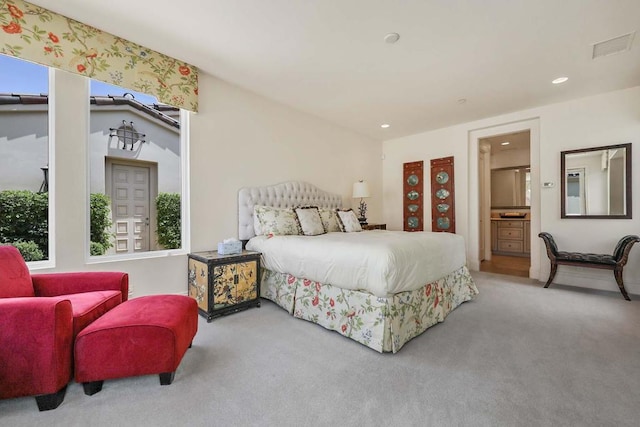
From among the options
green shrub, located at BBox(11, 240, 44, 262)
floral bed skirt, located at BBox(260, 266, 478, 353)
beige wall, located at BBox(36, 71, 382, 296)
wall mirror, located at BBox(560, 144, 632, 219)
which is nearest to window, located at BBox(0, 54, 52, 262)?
green shrub, located at BBox(11, 240, 44, 262)

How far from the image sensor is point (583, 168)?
3.89 meters

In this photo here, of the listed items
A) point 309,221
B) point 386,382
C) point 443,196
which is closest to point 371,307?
point 386,382

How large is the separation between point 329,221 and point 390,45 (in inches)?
90.0

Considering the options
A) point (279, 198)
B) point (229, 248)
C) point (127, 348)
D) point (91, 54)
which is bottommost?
point (127, 348)

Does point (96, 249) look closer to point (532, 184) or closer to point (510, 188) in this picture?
point (532, 184)

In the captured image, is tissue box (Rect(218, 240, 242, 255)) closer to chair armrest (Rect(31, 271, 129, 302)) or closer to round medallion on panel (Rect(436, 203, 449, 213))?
chair armrest (Rect(31, 271, 129, 302))

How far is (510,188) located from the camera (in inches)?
281

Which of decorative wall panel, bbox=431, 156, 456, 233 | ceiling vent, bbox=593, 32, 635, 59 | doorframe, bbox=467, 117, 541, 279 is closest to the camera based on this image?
ceiling vent, bbox=593, 32, 635, 59

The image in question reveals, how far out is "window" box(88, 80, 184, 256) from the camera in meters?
2.71

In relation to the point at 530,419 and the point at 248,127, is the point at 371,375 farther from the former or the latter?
the point at 248,127

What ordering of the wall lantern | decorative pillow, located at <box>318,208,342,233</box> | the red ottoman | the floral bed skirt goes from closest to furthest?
1. the red ottoman
2. the floral bed skirt
3. the wall lantern
4. decorative pillow, located at <box>318,208,342,233</box>

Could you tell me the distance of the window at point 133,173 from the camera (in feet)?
8.87

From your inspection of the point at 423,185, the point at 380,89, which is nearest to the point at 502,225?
the point at 423,185

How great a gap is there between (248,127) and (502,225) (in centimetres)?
652
